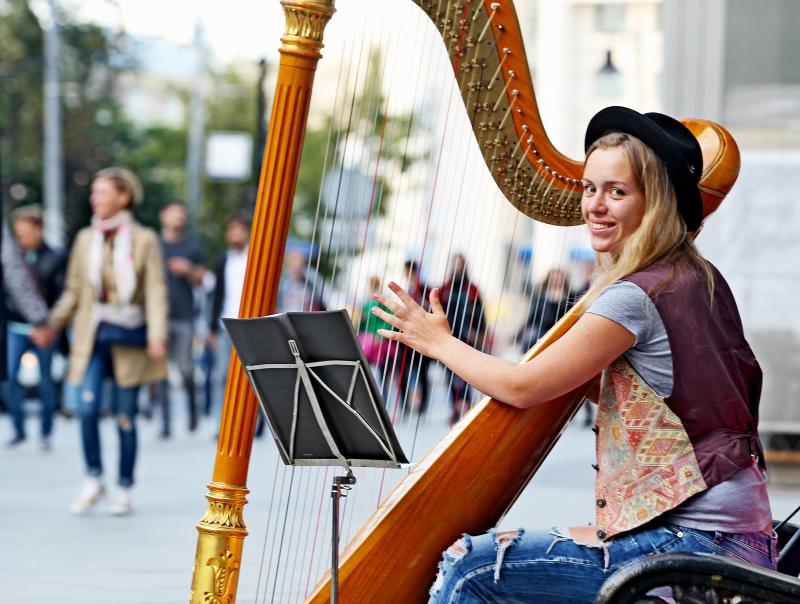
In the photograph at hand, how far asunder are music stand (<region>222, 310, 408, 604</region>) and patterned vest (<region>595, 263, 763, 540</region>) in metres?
0.49

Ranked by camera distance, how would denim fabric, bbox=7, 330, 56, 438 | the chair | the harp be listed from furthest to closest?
denim fabric, bbox=7, 330, 56, 438 → the harp → the chair

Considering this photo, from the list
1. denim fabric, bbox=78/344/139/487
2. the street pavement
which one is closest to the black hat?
the street pavement

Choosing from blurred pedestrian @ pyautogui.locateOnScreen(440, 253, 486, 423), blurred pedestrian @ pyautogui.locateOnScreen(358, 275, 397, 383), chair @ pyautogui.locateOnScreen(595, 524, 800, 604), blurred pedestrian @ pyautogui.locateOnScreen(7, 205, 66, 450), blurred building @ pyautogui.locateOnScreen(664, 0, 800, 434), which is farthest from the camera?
blurred pedestrian @ pyautogui.locateOnScreen(7, 205, 66, 450)

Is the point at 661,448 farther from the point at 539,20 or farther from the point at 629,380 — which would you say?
the point at 539,20

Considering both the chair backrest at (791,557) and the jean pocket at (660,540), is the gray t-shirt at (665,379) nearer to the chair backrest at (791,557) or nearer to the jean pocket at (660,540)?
the jean pocket at (660,540)

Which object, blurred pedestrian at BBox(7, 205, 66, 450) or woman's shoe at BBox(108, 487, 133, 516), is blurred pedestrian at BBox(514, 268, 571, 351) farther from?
blurred pedestrian at BBox(7, 205, 66, 450)

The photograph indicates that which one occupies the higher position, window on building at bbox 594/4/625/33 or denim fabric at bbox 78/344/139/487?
window on building at bbox 594/4/625/33

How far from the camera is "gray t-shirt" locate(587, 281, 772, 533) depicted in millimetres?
3064

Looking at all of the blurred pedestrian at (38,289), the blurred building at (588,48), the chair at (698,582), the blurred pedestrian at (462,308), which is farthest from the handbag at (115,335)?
the blurred building at (588,48)

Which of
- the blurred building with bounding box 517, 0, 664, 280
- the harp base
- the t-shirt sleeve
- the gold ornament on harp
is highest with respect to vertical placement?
the blurred building with bounding box 517, 0, 664, 280

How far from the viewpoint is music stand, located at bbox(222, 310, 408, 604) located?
122 inches

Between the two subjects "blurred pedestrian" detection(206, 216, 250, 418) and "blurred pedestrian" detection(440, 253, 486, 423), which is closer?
"blurred pedestrian" detection(440, 253, 486, 423)

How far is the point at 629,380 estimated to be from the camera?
3.13 meters

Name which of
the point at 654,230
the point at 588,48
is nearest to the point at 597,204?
the point at 654,230
